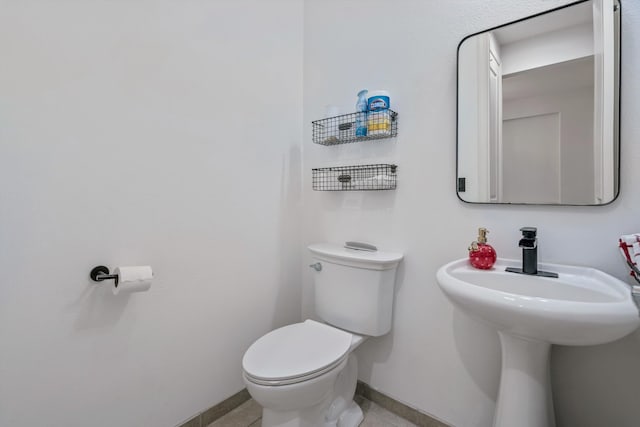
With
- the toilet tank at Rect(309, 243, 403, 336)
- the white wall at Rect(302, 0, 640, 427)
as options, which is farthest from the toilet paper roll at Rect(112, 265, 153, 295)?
the white wall at Rect(302, 0, 640, 427)

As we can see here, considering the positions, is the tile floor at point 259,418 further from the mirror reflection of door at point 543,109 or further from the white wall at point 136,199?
the mirror reflection of door at point 543,109

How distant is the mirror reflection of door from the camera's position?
1017mm

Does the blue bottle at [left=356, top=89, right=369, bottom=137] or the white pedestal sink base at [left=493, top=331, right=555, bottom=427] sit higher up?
the blue bottle at [left=356, top=89, right=369, bottom=137]

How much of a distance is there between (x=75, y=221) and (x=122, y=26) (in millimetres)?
745

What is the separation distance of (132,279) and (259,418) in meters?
0.94

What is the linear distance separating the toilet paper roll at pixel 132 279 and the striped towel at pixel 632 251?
1541 millimetres

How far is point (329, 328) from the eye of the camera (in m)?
1.42

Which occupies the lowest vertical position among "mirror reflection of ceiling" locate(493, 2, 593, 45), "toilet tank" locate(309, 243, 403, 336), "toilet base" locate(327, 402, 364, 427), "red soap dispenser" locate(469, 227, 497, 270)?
"toilet base" locate(327, 402, 364, 427)

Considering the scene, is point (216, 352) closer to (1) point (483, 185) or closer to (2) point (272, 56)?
(1) point (483, 185)

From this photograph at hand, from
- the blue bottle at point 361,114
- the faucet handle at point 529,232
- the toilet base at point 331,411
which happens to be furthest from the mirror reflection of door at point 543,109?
the toilet base at point 331,411

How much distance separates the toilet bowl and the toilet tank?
0.28ft

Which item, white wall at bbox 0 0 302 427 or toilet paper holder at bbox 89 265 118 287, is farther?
toilet paper holder at bbox 89 265 118 287

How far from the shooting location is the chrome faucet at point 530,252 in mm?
1058

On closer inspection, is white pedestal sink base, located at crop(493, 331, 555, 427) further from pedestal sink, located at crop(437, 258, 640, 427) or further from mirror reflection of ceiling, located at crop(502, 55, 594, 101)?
mirror reflection of ceiling, located at crop(502, 55, 594, 101)
